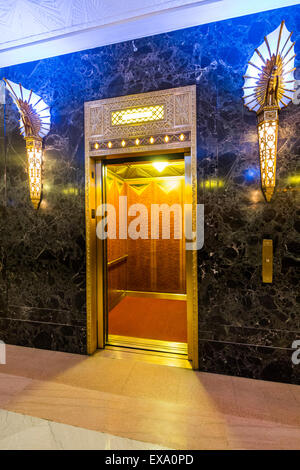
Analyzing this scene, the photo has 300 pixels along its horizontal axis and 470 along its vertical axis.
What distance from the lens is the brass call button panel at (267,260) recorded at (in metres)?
2.10

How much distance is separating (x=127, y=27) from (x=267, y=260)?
109 inches

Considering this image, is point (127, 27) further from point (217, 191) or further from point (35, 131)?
point (217, 191)

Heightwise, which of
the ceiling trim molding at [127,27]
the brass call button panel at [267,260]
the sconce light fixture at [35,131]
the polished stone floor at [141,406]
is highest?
the ceiling trim molding at [127,27]

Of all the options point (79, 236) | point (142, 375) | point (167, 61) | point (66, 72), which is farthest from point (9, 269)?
point (167, 61)

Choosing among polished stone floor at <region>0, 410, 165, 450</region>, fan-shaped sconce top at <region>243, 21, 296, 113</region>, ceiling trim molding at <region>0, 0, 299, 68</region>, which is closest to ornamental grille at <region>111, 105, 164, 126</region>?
ceiling trim molding at <region>0, 0, 299, 68</region>

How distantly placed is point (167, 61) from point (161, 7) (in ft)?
1.38

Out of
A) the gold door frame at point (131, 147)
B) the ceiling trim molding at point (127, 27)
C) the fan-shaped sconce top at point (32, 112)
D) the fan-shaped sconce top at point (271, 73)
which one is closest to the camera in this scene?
the fan-shaped sconce top at point (271, 73)

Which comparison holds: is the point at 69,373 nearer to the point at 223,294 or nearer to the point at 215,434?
the point at 215,434

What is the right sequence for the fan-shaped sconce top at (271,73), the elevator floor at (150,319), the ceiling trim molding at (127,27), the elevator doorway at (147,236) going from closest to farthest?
the fan-shaped sconce top at (271,73)
the ceiling trim molding at (127,27)
the elevator floor at (150,319)
the elevator doorway at (147,236)

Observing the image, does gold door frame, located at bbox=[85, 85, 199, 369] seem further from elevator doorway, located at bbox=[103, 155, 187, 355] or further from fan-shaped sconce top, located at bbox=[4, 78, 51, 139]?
elevator doorway, located at bbox=[103, 155, 187, 355]

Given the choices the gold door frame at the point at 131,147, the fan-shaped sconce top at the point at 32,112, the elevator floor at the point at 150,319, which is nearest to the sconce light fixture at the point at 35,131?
the fan-shaped sconce top at the point at 32,112

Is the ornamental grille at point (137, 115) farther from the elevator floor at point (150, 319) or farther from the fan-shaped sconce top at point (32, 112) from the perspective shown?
the elevator floor at point (150, 319)

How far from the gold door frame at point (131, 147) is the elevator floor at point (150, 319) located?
0.53 m

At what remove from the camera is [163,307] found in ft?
13.6
